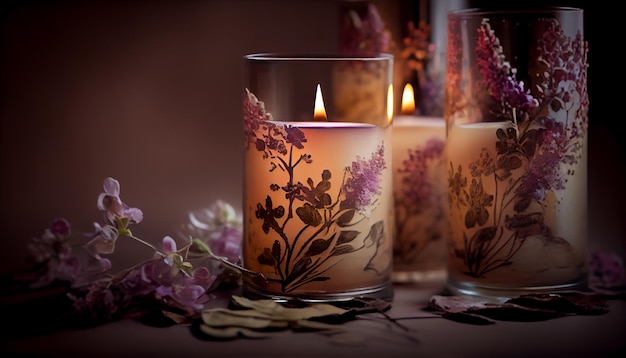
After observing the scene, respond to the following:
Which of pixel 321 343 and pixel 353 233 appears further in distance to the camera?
pixel 353 233

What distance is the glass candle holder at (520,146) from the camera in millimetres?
1093

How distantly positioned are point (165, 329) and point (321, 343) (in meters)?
0.17

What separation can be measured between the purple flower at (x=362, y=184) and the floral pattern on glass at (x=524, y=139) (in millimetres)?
125

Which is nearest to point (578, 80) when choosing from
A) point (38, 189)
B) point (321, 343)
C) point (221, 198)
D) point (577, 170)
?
point (577, 170)

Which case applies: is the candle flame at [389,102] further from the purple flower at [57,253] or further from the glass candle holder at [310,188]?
the purple flower at [57,253]

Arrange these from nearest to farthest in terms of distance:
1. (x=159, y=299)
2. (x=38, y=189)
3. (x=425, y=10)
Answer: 1. (x=159, y=299)
2. (x=425, y=10)
3. (x=38, y=189)

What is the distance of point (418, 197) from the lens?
4.24ft

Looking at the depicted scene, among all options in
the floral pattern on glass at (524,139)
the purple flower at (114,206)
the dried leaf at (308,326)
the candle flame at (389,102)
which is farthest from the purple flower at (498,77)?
the purple flower at (114,206)

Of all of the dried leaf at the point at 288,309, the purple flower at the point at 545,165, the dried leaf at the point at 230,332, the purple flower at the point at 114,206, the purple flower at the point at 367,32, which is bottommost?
the dried leaf at the point at 230,332

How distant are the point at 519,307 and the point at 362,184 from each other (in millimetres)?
223

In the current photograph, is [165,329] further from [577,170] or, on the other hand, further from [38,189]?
[38,189]

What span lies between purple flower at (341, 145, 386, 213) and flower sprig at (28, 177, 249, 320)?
0.48ft

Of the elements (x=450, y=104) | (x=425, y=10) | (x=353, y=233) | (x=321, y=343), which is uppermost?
(x=425, y=10)

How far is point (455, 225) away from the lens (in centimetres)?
118
